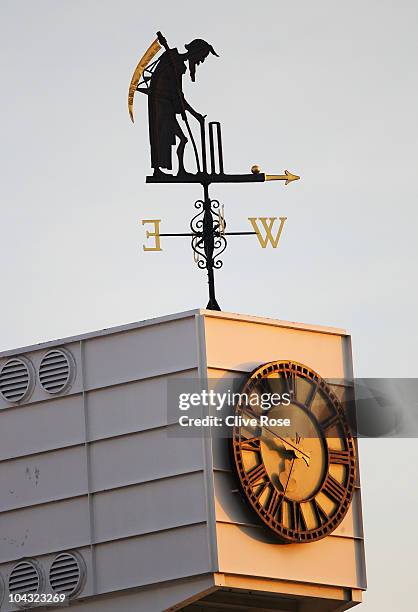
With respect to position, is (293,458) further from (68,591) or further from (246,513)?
(68,591)

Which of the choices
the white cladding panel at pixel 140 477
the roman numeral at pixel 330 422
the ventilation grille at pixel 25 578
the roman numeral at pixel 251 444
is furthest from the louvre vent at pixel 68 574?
the roman numeral at pixel 330 422

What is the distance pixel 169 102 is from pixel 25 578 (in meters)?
9.16

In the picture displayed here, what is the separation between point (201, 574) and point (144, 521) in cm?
144

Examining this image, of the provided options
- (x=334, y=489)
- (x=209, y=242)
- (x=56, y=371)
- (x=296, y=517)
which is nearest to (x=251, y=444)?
(x=296, y=517)

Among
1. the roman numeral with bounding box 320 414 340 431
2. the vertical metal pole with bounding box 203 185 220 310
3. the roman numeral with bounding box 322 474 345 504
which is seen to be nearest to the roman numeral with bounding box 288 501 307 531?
the roman numeral with bounding box 322 474 345 504

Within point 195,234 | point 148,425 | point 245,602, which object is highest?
point 195,234

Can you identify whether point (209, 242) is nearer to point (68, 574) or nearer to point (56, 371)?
point (56, 371)

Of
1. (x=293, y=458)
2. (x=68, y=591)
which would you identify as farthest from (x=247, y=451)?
(x=68, y=591)

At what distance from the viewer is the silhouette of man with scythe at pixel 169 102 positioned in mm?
46469

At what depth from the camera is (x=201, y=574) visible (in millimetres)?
42688

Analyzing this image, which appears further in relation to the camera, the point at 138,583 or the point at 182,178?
the point at 182,178

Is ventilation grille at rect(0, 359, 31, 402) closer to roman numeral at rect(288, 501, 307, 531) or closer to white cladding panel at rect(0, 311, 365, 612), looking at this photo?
white cladding panel at rect(0, 311, 365, 612)

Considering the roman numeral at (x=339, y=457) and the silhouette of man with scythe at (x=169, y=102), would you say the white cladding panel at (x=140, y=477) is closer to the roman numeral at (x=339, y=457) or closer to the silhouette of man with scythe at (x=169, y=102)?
the roman numeral at (x=339, y=457)

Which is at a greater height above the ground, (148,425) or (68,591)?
(148,425)
